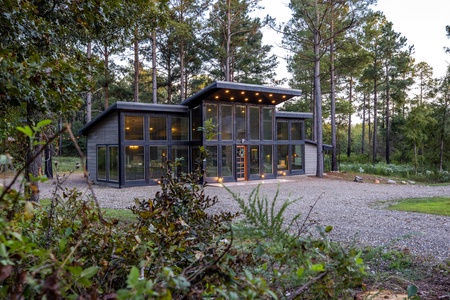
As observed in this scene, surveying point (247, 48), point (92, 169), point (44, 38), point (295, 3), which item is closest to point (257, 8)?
point (247, 48)

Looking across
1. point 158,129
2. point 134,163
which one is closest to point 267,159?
point 158,129

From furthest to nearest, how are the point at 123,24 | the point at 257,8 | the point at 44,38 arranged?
the point at 257,8, the point at 123,24, the point at 44,38

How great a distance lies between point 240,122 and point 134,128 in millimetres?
4925

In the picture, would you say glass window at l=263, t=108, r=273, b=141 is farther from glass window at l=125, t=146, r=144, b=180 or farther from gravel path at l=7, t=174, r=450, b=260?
gravel path at l=7, t=174, r=450, b=260

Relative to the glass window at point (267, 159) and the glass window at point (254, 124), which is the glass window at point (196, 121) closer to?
the glass window at point (254, 124)

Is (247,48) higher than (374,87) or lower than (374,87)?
higher

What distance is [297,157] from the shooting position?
18.2m

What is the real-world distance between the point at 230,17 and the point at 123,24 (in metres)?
17.6

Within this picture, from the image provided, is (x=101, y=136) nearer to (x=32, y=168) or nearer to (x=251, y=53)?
(x=32, y=168)

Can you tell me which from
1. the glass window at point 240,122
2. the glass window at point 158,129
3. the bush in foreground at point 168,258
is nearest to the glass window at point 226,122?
the glass window at point 240,122

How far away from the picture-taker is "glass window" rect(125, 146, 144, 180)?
44.3 feet

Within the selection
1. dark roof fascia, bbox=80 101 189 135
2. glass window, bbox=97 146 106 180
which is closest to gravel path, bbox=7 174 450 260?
dark roof fascia, bbox=80 101 189 135

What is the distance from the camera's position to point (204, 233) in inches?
78.1

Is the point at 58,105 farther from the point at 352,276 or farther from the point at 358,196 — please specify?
the point at 358,196
